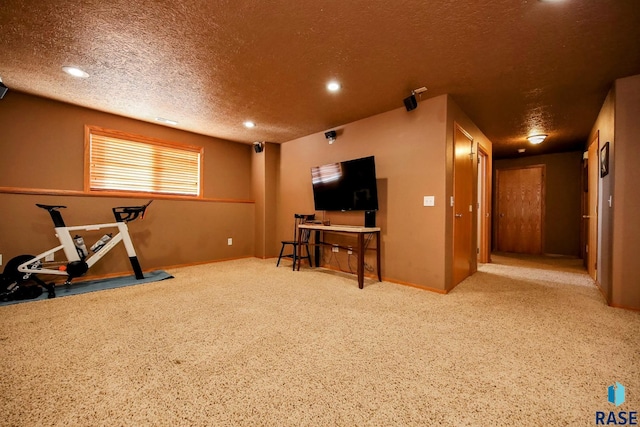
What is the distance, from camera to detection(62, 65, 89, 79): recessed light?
8.36ft

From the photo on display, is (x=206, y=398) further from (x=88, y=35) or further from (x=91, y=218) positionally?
(x=91, y=218)

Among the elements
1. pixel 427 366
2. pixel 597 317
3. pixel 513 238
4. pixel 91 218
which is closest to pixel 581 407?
pixel 427 366

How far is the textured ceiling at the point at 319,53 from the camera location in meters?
1.78

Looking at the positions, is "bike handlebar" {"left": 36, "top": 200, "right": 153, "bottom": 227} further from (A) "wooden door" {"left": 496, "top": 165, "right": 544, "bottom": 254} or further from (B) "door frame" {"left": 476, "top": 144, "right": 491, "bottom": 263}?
(A) "wooden door" {"left": 496, "top": 165, "right": 544, "bottom": 254}

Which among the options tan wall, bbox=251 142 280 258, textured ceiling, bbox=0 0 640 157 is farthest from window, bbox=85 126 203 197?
tan wall, bbox=251 142 280 258

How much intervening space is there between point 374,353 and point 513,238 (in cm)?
633

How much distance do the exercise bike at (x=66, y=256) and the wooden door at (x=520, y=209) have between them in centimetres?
753

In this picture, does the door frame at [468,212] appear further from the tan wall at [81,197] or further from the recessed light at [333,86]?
the tan wall at [81,197]

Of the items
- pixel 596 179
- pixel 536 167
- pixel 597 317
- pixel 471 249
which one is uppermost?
pixel 536 167

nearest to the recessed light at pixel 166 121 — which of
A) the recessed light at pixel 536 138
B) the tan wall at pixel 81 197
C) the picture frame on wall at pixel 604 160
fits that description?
the tan wall at pixel 81 197

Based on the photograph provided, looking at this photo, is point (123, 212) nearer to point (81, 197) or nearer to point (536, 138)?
point (81, 197)

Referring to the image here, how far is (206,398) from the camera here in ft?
4.23

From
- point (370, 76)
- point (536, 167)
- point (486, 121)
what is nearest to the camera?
point (370, 76)

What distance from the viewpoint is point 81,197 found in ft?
11.7
